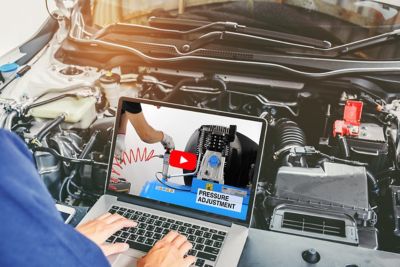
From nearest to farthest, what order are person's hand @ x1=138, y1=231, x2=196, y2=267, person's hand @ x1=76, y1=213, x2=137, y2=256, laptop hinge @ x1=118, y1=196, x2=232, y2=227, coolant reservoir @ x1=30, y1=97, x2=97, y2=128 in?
person's hand @ x1=138, y1=231, x2=196, y2=267
person's hand @ x1=76, y1=213, x2=137, y2=256
laptop hinge @ x1=118, y1=196, x2=232, y2=227
coolant reservoir @ x1=30, y1=97, x2=97, y2=128

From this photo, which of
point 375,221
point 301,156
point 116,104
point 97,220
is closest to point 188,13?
point 116,104

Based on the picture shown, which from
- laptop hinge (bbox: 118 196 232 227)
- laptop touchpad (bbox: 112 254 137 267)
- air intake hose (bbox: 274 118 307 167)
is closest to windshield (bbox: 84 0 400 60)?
air intake hose (bbox: 274 118 307 167)

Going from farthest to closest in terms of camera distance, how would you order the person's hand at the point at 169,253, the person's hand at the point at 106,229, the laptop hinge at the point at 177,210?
the laptop hinge at the point at 177,210
the person's hand at the point at 106,229
the person's hand at the point at 169,253

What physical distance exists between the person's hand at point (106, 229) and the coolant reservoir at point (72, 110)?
1.16ft

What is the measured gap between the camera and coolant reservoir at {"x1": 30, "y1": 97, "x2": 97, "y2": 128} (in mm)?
1481

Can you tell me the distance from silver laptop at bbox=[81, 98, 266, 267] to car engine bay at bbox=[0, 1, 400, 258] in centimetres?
8

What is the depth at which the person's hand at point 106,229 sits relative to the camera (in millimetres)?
1196

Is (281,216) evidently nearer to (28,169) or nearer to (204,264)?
(204,264)

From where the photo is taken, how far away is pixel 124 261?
1.22m

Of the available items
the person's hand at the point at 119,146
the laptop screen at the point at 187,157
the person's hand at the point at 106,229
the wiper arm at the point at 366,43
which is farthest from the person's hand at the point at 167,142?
the wiper arm at the point at 366,43

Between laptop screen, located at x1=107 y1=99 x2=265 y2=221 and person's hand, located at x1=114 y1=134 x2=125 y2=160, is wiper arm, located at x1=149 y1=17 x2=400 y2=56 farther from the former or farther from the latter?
person's hand, located at x1=114 y1=134 x2=125 y2=160

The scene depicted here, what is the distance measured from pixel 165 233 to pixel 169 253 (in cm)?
15

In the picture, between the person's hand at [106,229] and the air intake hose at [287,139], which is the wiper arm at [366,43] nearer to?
the air intake hose at [287,139]

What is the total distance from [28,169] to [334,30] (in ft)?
3.02
